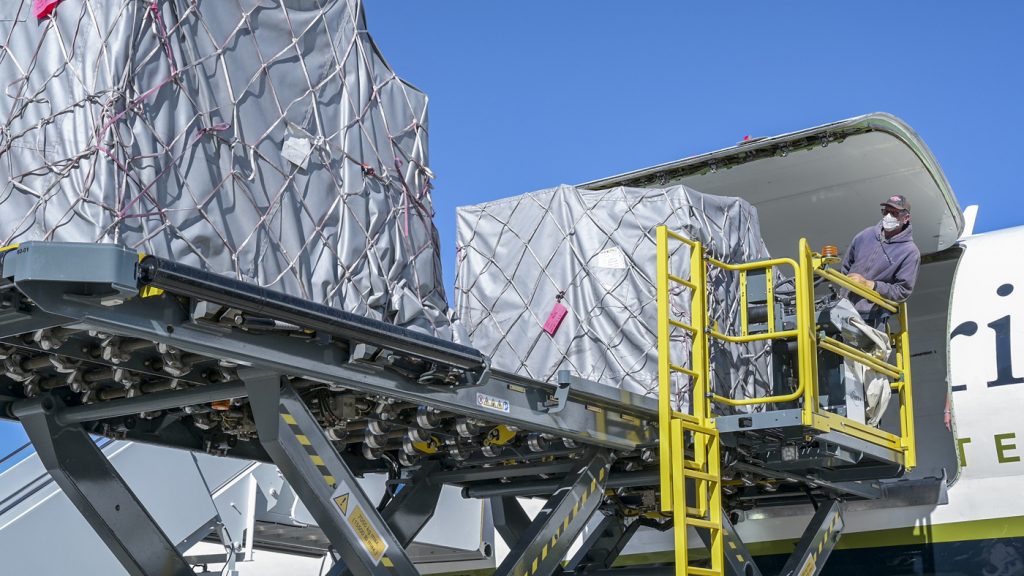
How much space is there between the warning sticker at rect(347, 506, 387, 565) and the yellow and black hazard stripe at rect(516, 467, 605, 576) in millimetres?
1236

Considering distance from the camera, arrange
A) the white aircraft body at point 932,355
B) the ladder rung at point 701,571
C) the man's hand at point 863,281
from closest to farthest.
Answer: the ladder rung at point 701,571
the man's hand at point 863,281
the white aircraft body at point 932,355

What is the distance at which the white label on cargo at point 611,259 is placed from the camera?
7.88m

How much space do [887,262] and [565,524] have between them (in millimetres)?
3434

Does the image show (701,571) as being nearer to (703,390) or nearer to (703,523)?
(703,523)

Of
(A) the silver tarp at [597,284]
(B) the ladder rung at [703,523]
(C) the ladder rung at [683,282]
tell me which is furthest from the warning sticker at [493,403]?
(A) the silver tarp at [597,284]

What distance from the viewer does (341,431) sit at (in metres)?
7.23

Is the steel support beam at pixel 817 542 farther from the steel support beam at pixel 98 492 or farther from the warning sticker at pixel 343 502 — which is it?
the steel support beam at pixel 98 492

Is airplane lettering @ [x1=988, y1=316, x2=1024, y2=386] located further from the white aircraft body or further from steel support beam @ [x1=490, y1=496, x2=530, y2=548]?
steel support beam @ [x1=490, y1=496, x2=530, y2=548]

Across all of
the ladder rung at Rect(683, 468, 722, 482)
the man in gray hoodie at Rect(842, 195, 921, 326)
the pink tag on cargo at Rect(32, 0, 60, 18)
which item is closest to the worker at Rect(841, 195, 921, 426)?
the man in gray hoodie at Rect(842, 195, 921, 326)

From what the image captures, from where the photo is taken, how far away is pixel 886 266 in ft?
27.9

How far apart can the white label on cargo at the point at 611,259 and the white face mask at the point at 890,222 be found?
7.44 feet

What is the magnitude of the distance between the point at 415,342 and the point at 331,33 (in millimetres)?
1628

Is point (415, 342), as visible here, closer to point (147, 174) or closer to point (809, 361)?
point (147, 174)

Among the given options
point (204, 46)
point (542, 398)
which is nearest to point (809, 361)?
point (542, 398)
